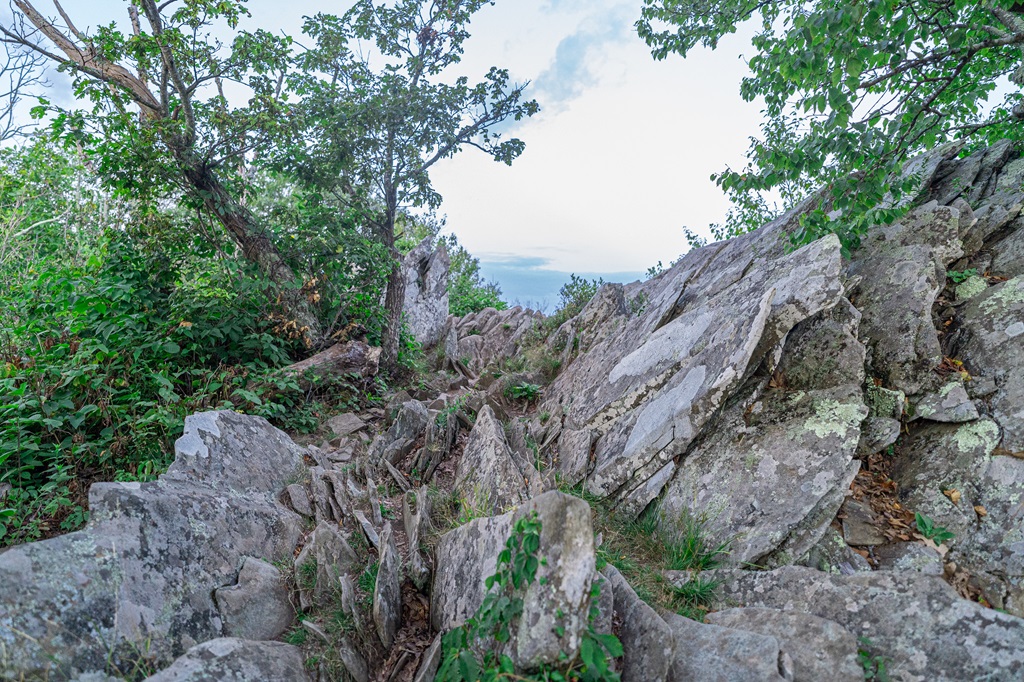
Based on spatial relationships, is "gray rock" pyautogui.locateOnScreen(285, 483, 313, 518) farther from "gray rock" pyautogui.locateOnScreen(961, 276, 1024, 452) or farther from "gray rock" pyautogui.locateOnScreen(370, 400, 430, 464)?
"gray rock" pyautogui.locateOnScreen(961, 276, 1024, 452)

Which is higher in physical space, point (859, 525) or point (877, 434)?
point (877, 434)

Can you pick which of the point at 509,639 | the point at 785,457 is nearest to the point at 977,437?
the point at 785,457

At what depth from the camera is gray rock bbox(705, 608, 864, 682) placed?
140 inches

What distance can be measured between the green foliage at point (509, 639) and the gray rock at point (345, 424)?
5.41m

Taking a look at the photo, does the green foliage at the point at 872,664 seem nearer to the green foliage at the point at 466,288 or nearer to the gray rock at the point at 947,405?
the gray rock at the point at 947,405

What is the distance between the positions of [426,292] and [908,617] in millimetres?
13452

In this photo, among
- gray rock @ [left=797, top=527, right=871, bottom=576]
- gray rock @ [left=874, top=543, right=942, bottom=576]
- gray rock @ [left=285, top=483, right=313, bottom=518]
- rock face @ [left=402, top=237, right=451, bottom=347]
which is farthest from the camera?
rock face @ [left=402, top=237, right=451, bottom=347]

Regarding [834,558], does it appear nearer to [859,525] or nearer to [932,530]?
[859,525]

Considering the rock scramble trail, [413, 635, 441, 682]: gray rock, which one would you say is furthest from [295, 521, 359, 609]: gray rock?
→ [413, 635, 441, 682]: gray rock

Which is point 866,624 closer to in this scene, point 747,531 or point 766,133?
point 747,531

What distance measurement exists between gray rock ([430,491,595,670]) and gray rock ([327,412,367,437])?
16.3 feet

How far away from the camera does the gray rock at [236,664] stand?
3.32m

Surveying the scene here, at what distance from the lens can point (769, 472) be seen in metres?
5.04

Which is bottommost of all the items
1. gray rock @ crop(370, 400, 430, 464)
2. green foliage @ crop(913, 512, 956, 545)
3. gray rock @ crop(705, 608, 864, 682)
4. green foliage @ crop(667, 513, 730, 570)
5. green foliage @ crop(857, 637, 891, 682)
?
green foliage @ crop(857, 637, 891, 682)
